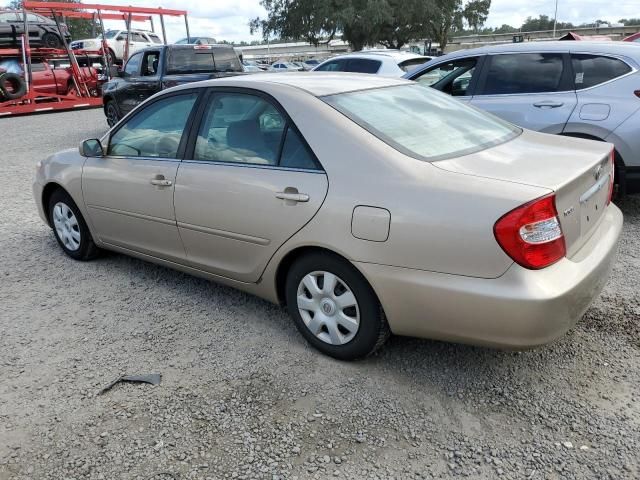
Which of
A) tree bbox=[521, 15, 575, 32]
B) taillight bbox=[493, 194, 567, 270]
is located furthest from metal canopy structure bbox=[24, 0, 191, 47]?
tree bbox=[521, 15, 575, 32]

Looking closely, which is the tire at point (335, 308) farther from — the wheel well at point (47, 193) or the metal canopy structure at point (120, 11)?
the metal canopy structure at point (120, 11)

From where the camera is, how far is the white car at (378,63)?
1015cm

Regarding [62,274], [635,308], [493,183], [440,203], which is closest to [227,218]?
[440,203]

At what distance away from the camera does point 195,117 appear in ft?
11.9

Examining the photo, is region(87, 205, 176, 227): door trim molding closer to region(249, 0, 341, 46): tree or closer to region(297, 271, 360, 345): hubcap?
region(297, 271, 360, 345): hubcap

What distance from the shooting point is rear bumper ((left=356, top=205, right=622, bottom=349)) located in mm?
2387

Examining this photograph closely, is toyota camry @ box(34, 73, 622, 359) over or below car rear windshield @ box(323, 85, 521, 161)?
below

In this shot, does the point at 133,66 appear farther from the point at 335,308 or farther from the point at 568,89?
the point at 335,308

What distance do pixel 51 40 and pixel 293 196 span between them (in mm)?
17114

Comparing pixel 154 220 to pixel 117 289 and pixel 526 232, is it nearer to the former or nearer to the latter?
pixel 117 289

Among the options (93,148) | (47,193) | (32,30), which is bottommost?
(47,193)

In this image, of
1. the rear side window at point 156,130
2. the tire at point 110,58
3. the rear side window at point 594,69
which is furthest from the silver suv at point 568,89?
the tire at point 110,58

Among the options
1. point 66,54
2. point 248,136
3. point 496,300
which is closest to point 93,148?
point 248,136

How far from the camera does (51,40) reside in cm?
1694
